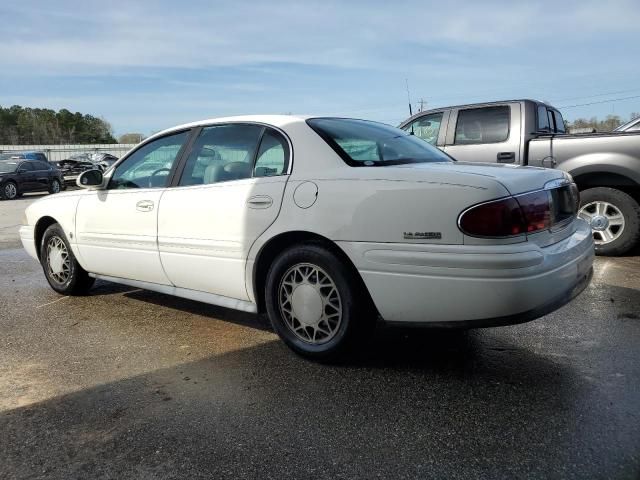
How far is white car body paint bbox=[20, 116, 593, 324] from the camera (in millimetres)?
2740

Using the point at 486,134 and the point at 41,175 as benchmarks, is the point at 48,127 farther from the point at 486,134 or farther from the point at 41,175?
the point at 486,134

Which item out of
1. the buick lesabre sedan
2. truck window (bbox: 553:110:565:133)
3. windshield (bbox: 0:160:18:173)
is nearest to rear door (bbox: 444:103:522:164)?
truck window (bbox: 553:110:565:133)

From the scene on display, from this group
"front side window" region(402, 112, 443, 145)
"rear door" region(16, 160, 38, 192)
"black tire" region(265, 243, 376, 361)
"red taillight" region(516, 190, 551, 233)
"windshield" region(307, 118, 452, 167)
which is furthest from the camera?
"rear door" region(16, 160, 38, 192)

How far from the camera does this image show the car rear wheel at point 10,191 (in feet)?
64.3

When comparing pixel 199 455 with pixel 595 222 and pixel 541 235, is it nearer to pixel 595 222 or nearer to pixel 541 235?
pixel 541 235

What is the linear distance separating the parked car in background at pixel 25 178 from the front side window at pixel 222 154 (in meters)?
18.5

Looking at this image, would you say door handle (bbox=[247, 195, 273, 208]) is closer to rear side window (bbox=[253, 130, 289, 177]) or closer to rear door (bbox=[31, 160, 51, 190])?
rear side window (bbox=[253, 130, 289, 177])

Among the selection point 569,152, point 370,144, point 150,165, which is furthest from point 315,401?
point 569,152

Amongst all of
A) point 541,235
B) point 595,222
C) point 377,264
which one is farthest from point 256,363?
point 595,222

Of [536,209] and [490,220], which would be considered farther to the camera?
[536,209]

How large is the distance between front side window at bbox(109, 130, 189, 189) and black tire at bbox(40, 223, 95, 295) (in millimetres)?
883

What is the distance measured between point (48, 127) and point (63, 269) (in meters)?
95.2

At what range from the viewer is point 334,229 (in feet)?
10.2

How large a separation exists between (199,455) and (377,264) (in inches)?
50.8
